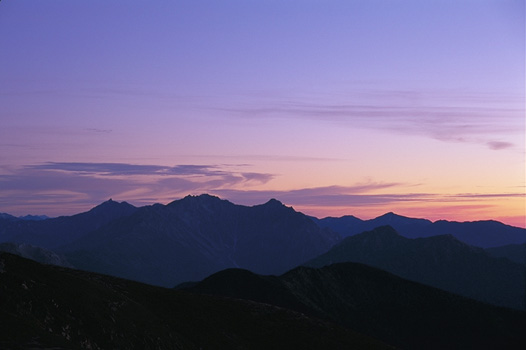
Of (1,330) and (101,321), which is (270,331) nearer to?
(101,321)

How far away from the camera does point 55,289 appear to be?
3167 inches

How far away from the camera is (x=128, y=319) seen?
86375 mm

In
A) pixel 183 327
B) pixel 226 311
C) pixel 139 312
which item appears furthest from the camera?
pixel 226 311

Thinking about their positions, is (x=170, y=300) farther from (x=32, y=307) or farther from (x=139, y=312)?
(x=32, y=307)

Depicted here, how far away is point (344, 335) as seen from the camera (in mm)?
128250

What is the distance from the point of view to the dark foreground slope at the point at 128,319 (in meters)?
68.8

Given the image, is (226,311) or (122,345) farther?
(226,311)

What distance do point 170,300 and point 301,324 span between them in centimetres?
2803

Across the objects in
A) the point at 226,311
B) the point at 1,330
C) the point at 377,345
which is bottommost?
the point at 377,345

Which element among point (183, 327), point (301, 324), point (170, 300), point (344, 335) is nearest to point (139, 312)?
point (183, 327)

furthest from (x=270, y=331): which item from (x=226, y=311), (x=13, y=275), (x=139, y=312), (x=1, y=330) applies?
(x=1, y=330)

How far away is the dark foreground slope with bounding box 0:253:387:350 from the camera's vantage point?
68.8 m

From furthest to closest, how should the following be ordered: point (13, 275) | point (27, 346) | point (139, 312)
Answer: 1. point (139, 312)
2. point (13, 275)
3. point (27, 346)

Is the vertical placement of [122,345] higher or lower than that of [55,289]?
lower
